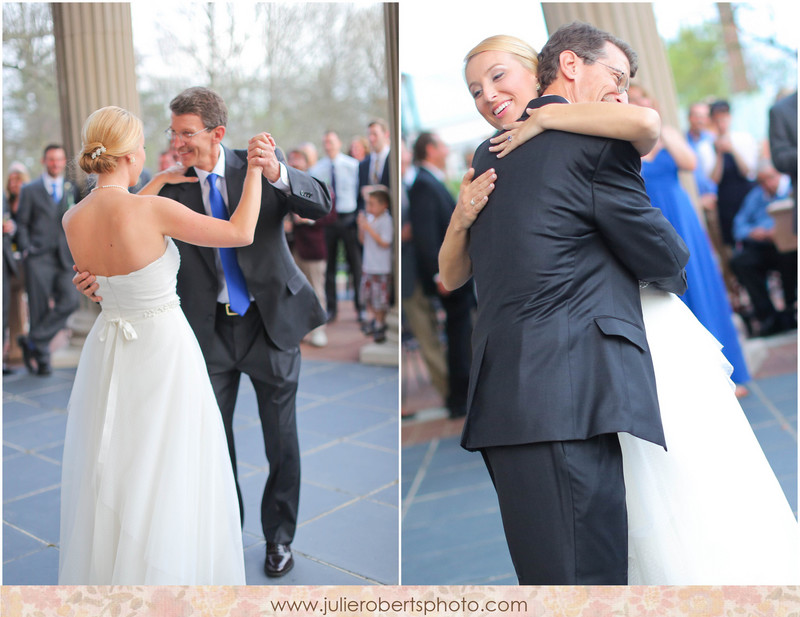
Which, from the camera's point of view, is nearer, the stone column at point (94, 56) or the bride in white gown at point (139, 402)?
the bride in white gown at point (139, 402)

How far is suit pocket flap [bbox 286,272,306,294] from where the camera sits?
2.45m

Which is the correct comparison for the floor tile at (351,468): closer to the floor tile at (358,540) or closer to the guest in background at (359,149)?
the floor tile at (358,540)

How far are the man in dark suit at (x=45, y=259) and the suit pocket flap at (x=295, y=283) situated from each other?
3.44m

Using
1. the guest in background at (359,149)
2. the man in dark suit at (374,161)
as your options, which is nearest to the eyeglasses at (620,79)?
the man in dark suit at (374,161)

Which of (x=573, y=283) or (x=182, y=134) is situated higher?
(x=182, y=134)

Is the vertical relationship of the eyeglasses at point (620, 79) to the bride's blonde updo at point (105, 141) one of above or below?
below

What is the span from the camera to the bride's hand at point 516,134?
1.53 metres

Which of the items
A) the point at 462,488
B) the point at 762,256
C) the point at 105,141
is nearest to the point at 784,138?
the point at 762,256

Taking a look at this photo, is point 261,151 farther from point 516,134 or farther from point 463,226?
point 516,134

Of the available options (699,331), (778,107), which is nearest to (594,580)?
(699,331)

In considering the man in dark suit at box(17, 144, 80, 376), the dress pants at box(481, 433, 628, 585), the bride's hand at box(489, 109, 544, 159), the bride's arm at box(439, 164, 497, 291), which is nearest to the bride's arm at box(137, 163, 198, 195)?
the bride's arm at box(439, 164, 497, 291)

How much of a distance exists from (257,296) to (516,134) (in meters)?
1.12

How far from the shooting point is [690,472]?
1.71 metres

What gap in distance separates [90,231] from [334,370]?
223cm
